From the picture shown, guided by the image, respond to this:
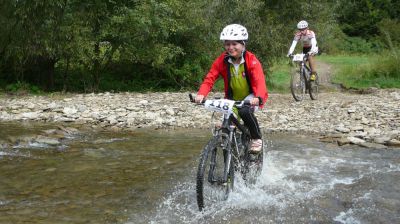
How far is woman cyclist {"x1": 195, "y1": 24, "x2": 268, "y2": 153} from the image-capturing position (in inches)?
224

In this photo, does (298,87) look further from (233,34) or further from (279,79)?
(279,79)

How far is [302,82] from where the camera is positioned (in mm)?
13875

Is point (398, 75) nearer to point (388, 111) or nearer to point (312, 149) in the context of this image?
point (388, 111)

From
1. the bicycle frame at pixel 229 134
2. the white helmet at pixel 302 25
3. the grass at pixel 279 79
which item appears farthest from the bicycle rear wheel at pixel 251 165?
A: the grass at pixel 279 79

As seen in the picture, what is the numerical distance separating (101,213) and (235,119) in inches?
74.8

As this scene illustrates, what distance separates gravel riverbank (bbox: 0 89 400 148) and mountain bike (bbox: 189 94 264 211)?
410 centimetres

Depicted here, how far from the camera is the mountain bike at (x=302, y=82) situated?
44.1 feet

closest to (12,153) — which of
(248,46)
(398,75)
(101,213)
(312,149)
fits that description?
(101,213)

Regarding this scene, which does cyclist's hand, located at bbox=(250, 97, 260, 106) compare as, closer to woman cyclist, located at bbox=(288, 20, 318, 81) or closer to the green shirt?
the green shirt

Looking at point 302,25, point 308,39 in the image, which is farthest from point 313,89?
point 302,25

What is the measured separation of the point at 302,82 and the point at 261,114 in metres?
2.39

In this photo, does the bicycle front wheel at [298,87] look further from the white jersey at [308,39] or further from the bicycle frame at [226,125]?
the bicycle frame at [226,125]

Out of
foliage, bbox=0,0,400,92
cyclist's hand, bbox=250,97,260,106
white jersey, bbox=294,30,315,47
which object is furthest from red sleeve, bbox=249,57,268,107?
foliage, bbox=0,0,400,92

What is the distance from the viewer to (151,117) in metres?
11.8
